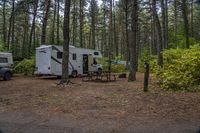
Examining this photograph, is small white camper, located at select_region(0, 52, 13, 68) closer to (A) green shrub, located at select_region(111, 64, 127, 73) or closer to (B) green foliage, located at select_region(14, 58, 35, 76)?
(B) green foliage, located at select_region(14, 58, 35, 76)

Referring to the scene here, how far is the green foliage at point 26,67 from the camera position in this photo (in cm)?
3216

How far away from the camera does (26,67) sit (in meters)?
32.6

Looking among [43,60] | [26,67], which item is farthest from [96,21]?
[43,60]

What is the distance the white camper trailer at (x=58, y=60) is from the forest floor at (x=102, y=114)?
13.6 m

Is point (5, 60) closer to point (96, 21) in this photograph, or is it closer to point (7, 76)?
point (7, 76)

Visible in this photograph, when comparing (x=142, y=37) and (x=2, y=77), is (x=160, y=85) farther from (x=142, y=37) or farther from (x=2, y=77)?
(x=142, y=37)

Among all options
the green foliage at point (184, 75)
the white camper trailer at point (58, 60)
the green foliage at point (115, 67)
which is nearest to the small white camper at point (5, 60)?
the white camper trailer at point (58, 60)

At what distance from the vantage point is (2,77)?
27.1 meters

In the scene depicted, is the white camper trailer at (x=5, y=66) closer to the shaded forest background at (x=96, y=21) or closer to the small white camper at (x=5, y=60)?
the small white camper at (x=5, y=60)

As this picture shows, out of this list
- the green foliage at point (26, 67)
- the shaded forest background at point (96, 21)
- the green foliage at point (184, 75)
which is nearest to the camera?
the green foliage at point (184, 75)

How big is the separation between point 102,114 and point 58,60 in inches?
716

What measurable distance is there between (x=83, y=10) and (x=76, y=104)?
4470 cm

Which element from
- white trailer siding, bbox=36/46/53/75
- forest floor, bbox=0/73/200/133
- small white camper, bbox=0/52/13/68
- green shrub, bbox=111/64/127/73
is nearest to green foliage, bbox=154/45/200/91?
forest floor, bbox=0/73/200/133

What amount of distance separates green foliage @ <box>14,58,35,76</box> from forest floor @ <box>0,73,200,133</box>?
18.5 metres
